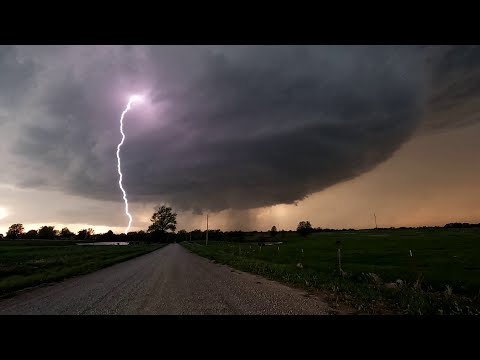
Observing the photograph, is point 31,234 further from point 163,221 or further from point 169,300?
point 169,300

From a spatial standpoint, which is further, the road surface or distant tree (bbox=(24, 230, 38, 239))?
distant tree (bbox=(24, 230, 38, 239))

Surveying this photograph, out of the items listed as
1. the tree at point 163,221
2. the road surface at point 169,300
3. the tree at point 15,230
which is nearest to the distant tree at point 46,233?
the tree at point 15,230

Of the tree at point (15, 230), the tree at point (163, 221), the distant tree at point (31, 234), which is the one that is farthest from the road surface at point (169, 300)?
the distant tree at point (31, 234)

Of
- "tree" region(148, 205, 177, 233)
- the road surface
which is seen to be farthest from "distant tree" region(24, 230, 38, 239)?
the road surface

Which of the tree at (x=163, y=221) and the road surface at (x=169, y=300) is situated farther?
the tree at (x=163, y=221)

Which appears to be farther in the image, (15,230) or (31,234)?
(31,234)

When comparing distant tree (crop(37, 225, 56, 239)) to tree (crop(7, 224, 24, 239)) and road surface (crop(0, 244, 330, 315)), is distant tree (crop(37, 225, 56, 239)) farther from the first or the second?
road surface (crop(0, 244, 330, 315))

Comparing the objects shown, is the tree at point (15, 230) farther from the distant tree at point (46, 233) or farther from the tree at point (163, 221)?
the tree at point (163, 221)

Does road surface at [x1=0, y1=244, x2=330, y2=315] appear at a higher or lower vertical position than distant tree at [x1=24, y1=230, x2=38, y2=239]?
lower

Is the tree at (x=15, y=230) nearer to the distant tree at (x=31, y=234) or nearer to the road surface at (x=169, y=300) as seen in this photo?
the distant tree at (x=31, y=234)

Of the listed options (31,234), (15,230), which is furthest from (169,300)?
(31,234)

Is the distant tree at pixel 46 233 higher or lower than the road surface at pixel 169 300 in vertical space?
higher
